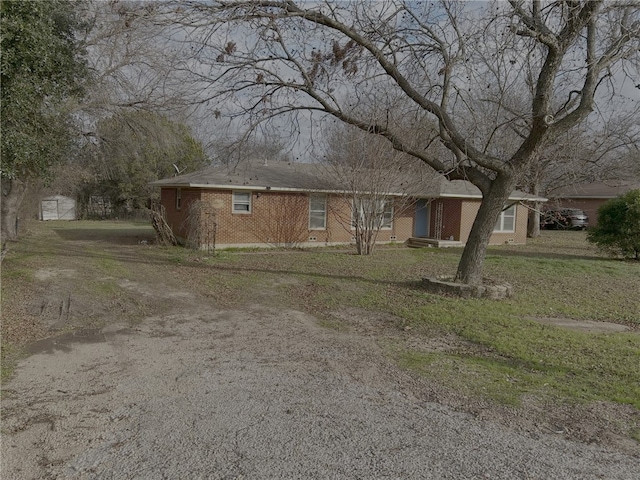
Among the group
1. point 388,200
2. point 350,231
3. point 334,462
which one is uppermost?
point 388,200

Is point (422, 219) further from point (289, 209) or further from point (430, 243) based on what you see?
point (289, 209)

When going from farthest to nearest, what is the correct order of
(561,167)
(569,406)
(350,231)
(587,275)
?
(561,167)
(350,231)
(587,275)
(569,406)

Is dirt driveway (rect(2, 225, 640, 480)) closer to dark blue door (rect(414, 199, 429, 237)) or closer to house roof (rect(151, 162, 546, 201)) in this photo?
house roof (rect(151, 162, 546, 201))

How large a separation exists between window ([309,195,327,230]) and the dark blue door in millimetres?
5100

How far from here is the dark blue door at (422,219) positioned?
842 inches

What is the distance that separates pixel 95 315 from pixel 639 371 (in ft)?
24.8

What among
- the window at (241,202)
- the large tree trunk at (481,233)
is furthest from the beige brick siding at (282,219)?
the large tree trunk at (481,233)

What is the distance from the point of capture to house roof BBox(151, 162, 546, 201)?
635 inches

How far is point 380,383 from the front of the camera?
4.73m

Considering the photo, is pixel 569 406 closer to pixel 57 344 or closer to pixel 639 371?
pixel 639 371

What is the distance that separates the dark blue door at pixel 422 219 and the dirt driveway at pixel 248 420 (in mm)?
15719

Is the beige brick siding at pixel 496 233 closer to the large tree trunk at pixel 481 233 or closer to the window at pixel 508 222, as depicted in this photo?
the window at pixel 508 222

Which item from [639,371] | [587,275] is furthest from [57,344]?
[587,275]

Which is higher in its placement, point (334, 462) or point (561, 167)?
point (561, 167)
